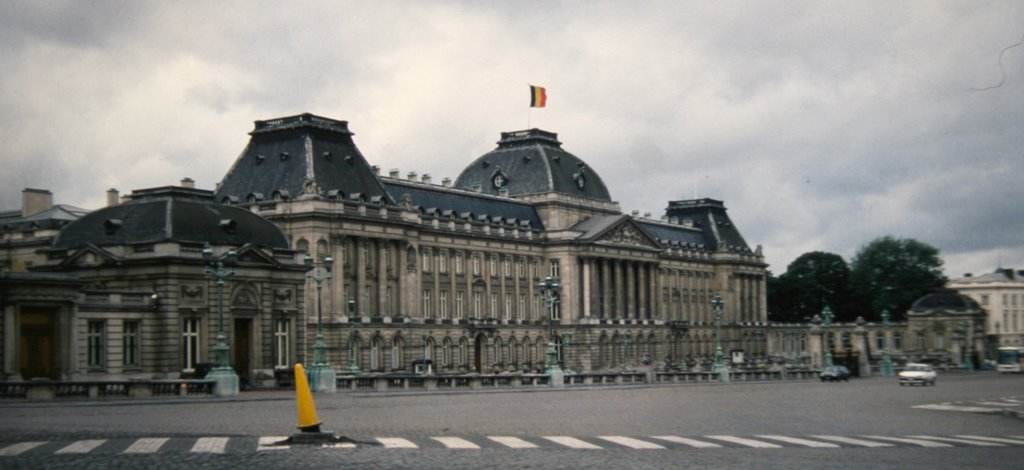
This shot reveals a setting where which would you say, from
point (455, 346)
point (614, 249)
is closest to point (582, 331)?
point (614, 249)

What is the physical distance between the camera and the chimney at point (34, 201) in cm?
11619

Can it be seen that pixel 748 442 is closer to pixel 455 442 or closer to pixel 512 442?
pixel 512 442

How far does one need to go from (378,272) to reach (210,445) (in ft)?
286

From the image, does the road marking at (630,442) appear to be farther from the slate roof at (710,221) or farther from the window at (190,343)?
the slate roof at (710,221)

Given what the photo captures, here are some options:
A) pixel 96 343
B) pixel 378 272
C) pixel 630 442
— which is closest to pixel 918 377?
pixel 378 272

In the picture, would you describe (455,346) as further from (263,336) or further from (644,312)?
(263,336)

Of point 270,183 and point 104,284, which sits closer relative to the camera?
point 104,284

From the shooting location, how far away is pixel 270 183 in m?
111

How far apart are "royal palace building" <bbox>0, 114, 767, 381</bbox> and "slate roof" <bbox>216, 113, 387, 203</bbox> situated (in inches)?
6.8

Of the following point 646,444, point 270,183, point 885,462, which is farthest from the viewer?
point 270,183

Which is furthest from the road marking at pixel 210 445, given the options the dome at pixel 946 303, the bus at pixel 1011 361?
the dome at pixel 946 303

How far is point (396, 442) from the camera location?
2875cm

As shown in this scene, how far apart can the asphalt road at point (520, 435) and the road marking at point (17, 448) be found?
0.11 ft

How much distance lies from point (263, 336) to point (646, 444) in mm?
47403
